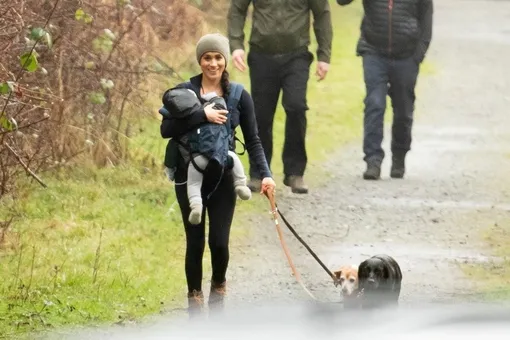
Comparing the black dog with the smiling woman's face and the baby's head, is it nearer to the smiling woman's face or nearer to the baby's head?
the baby's head

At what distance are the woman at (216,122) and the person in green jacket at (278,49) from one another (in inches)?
164

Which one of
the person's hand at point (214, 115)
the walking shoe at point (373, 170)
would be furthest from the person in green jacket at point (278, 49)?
the person's hand at point (214, 115)

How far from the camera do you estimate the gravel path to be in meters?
9.93

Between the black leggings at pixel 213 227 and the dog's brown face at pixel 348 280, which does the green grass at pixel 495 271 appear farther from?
the black leggings at pixel 213 227

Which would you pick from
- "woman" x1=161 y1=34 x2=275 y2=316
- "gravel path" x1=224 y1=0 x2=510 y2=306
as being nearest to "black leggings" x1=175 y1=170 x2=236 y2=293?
"woman" x1=161 y1=34 x2=275 y2=316

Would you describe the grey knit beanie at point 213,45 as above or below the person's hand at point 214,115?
above

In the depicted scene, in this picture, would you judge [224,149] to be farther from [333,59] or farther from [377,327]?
[333,59]

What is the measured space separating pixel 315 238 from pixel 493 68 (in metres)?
15.4

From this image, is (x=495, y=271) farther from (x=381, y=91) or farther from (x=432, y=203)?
(x=381, y=91)

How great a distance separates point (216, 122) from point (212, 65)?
322 millimetres

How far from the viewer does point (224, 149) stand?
7328 millimetres

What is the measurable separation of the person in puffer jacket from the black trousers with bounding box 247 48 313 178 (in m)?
1.39

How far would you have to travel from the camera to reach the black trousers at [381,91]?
1375cm

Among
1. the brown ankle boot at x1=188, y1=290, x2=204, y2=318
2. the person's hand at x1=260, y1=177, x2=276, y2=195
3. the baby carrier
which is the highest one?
the baby carrier
